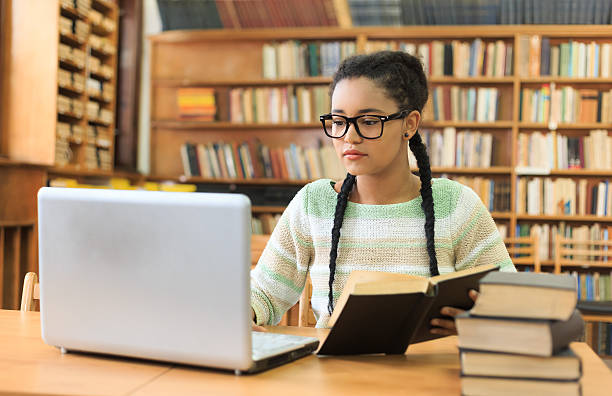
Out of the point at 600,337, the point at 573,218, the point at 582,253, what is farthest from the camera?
the point at 573,218

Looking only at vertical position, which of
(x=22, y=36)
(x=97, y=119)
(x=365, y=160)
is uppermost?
(x=22, y=36)

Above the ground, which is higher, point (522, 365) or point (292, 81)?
point (292, 81)

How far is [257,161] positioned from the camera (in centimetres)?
498

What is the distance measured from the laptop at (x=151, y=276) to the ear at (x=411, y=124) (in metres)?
0.60

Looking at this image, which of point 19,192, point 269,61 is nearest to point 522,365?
point 19,192

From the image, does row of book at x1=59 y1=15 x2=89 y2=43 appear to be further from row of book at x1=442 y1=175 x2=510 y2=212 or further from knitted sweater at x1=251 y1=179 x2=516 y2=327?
knitted sweater at x1=251 y1=179 x2=516 y2=327

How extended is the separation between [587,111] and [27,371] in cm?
433

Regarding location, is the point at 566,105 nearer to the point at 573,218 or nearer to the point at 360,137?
the point at 573,218

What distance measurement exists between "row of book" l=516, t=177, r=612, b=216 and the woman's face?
11.3 ft

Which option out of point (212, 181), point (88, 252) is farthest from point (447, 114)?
point (88, 252)

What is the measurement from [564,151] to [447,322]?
3.83 metres

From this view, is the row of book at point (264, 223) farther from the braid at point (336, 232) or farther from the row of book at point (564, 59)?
the braid at point (336, 232)

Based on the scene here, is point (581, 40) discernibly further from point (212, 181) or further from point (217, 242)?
point (217, 242)

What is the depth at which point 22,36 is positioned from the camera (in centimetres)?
414
